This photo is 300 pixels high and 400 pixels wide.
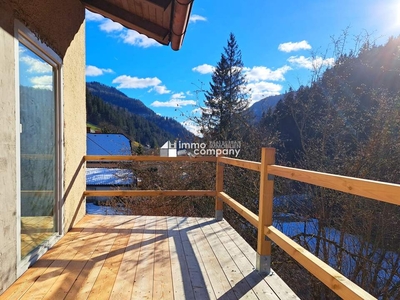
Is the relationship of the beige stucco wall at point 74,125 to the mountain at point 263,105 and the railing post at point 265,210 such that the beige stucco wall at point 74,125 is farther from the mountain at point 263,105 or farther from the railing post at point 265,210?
the mountain at point 263,105

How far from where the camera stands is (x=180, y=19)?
2520mm

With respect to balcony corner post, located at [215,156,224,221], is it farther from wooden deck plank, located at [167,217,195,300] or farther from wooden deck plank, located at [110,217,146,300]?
wooden deck plank, located at [110,217,146,300]

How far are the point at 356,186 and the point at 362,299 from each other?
1.45ft

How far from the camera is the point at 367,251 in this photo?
548 cm

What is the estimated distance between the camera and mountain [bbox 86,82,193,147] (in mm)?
9710

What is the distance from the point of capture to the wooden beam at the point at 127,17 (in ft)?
11.1

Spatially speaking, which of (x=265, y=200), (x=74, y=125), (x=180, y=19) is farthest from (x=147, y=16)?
(x=265, y=200)

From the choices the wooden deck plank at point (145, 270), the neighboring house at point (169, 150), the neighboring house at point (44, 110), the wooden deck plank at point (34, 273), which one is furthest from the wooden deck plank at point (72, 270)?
the neighboring house at point (169, 150)

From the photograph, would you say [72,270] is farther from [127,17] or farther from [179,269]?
[127,17]

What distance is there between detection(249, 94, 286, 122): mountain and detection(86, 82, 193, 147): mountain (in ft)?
8.33

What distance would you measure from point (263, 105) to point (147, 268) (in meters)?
7.47

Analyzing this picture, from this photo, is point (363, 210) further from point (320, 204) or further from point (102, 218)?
point (102, 218)

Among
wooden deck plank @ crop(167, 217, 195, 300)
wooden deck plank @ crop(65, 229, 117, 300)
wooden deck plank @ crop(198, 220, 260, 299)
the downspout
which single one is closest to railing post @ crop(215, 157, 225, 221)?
wooden deck plank @ crop(198, 220, 260, 299)

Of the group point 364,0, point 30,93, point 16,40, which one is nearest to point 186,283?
point 30,93
